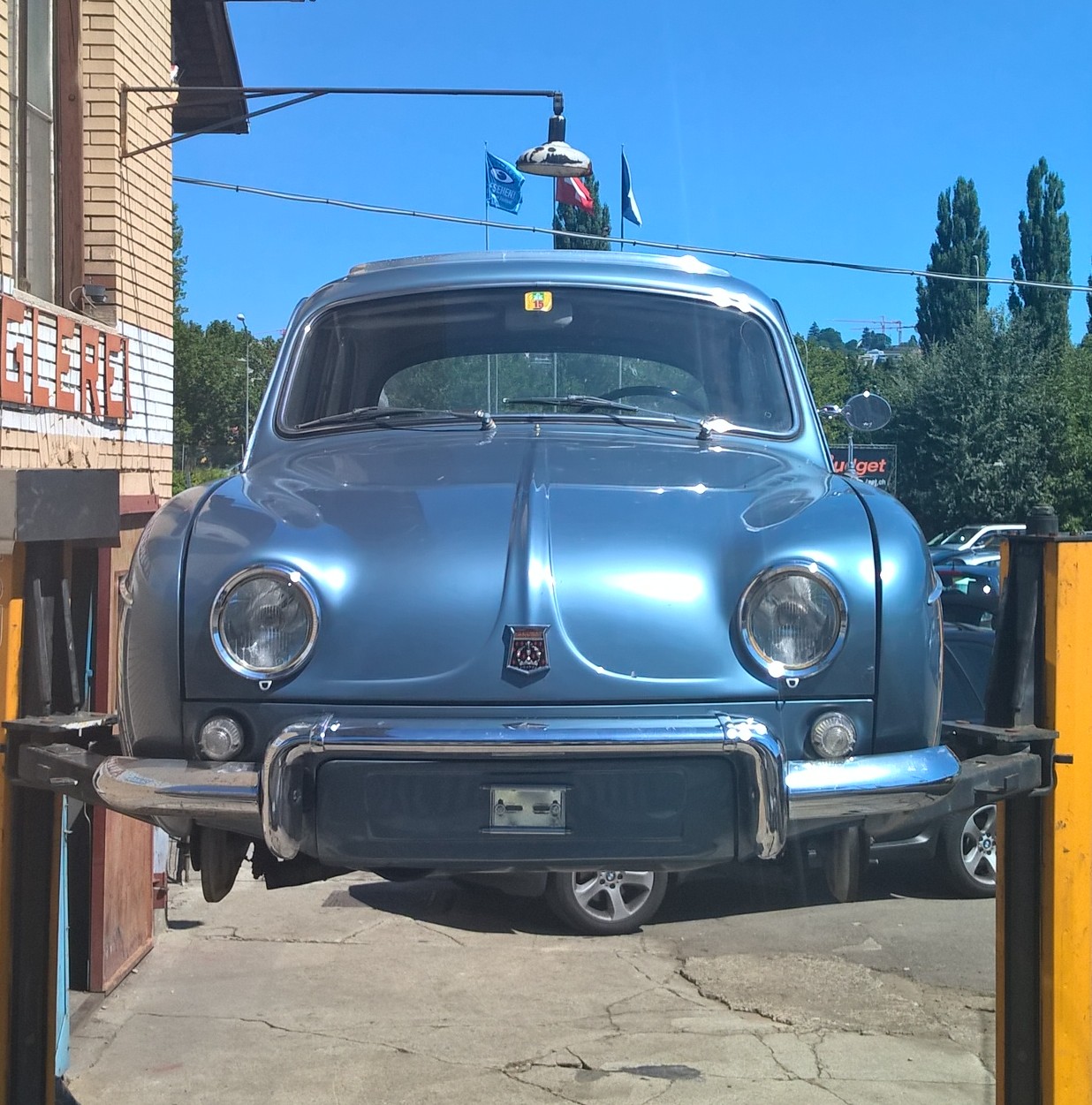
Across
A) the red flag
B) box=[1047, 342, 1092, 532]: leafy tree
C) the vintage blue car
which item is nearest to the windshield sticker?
the vintage blue car

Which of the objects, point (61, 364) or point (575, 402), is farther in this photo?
point (61, 364)

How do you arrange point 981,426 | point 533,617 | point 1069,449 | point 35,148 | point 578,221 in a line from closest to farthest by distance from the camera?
point 533,617, point 35,148, point 578,221, point 981,426, point 1069,449

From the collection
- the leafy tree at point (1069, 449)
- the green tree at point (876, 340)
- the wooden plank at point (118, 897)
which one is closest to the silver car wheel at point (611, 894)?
the wooden plank at point (118, 897)

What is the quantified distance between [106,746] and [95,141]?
5542 mm

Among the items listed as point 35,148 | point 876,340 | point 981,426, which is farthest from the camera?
point 876,340

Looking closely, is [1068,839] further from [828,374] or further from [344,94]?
[828,374]

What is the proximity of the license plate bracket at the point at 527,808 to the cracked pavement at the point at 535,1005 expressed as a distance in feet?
8.52

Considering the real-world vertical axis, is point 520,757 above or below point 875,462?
below

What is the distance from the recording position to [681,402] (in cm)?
395

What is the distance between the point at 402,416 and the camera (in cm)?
378

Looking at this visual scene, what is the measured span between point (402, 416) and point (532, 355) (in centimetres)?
48

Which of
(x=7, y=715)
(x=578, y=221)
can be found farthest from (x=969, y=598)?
(x=578, y=221)

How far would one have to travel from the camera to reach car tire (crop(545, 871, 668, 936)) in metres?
6.78

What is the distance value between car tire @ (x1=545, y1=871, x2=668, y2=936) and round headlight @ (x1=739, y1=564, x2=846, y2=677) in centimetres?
419
